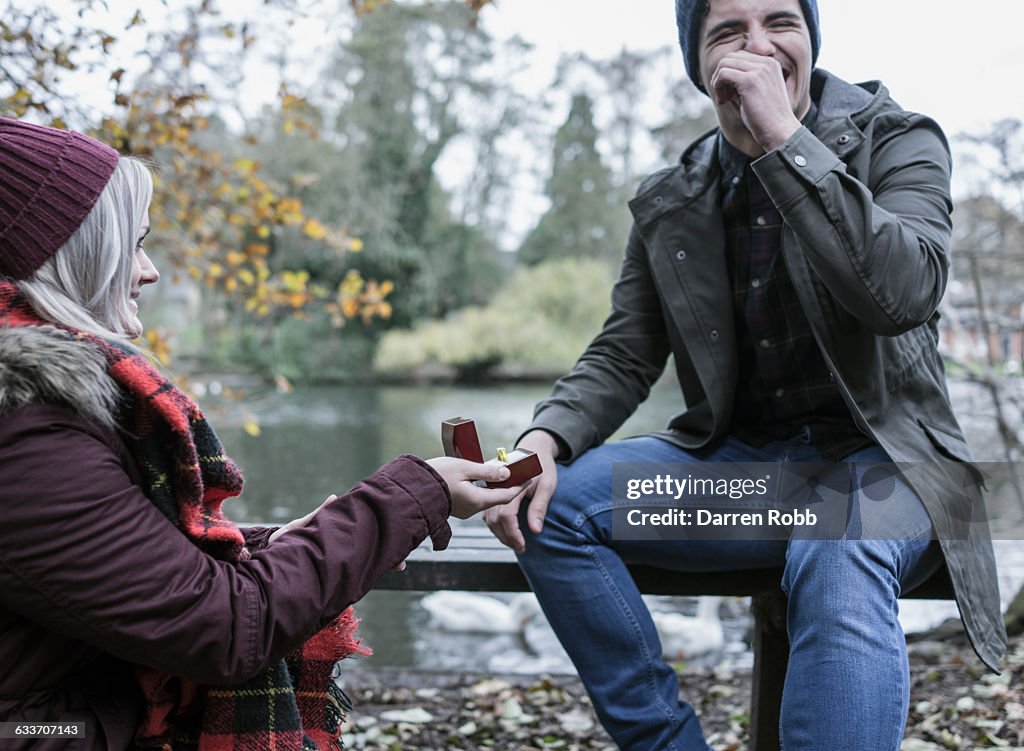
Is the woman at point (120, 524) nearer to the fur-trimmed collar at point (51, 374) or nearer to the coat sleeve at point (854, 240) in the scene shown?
the fur-trimmed collar at point (51, 374)

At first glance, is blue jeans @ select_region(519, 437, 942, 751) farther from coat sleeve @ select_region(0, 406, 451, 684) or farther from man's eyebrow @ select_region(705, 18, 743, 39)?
man's eyebrow @ select_region(705, 18, 743, 39)

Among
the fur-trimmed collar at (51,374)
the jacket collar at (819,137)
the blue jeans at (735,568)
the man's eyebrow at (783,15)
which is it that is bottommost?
the blue jeans at (735,568)

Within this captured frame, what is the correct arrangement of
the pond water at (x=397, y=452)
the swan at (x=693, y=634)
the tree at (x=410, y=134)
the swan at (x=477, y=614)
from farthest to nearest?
the tree at (x=410, y=134), the swan at (x=477, y=614), the pond water at (x=397, y=452), the swan at (x=693, y=634)

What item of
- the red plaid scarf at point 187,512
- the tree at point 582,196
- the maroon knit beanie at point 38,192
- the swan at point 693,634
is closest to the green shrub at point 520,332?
the tree at point 582,196

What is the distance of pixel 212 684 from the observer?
1277 mm

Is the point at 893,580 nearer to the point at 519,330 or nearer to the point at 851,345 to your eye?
the point at 851,345

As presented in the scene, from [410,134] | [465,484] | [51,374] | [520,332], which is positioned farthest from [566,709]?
[410,134]

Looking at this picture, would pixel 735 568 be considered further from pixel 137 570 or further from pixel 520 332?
pixel 520 332

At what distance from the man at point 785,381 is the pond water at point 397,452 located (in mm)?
2458

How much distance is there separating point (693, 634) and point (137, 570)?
432 centimetres

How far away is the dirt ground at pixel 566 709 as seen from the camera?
2561 millimetres

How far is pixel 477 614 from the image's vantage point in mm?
5809

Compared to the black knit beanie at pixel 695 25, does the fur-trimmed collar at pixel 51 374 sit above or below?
below

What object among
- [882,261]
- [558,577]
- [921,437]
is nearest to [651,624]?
[558,577]
